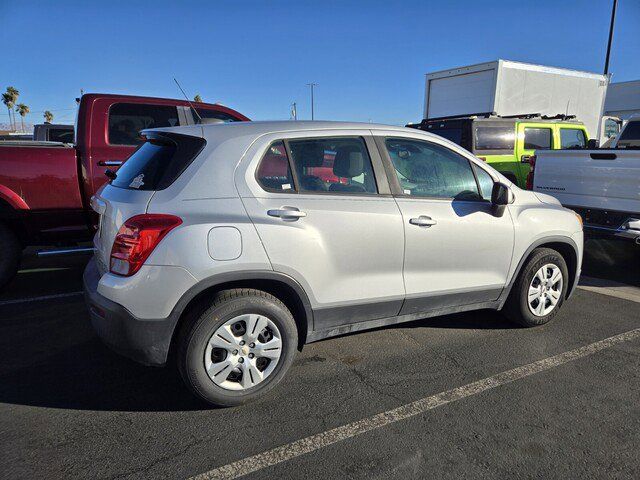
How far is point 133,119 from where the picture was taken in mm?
5500

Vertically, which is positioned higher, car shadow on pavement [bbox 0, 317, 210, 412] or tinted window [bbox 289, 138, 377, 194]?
tinted window [bbox 289, 138, 377, 194]

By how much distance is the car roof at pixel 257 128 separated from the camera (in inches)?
112

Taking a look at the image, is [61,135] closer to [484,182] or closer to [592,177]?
[484,182]

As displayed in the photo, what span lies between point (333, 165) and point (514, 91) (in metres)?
10.2

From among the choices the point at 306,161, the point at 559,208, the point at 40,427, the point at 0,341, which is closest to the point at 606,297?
the point at 559,208

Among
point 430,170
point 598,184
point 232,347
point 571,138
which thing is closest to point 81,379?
point 232,347

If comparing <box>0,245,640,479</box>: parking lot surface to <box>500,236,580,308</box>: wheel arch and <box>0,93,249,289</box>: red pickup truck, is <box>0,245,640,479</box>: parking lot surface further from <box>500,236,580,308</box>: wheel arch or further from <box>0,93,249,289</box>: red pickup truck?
<box>0,93,249,289</box>: red pickup truck

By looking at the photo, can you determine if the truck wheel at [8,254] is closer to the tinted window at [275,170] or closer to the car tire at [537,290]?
the tinted window at [275,170]

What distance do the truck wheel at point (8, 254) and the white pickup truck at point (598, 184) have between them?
6551 millimetres

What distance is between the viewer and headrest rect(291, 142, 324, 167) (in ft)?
9.77

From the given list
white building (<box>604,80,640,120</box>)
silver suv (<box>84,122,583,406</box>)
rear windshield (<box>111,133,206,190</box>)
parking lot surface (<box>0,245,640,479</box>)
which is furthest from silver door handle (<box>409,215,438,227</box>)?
white building (<box>604,80,640,120</box>)

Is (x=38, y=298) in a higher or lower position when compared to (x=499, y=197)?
lower

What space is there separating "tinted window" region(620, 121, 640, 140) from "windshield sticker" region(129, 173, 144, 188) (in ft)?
30.3

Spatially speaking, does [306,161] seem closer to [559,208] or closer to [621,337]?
[559,208]
